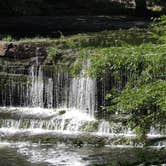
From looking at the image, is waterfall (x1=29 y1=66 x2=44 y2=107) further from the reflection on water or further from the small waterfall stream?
the reflection on water

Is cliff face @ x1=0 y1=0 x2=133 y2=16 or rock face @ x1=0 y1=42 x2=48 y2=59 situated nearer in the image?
rock face @ x1=0 y1=42 x2=48 y2=59

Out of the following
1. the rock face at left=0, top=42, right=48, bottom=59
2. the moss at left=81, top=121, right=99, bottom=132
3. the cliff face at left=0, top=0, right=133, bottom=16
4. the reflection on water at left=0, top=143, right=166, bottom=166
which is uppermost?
the cliff face at left=0, top=0, right=133, bottom=16

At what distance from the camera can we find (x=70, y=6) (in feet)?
110

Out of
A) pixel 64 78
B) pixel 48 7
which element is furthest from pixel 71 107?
pixel 48 7

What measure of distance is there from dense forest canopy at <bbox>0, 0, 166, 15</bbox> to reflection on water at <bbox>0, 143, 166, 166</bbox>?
15.0 metres

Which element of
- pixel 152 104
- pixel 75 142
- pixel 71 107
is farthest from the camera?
pixel 71 107

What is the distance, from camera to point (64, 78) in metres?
19.3

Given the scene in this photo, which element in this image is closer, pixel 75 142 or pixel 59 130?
pixel 75 142

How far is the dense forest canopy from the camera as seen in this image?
96.9 ft

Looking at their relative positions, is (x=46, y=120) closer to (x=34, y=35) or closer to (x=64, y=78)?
(x=64, y=78)

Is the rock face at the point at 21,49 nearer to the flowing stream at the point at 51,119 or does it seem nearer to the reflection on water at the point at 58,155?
the flowing stream at the point at 51,119

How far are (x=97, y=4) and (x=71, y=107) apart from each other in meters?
15.9

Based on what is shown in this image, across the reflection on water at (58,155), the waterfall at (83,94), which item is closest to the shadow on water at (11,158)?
the reflection on water at (58,155)

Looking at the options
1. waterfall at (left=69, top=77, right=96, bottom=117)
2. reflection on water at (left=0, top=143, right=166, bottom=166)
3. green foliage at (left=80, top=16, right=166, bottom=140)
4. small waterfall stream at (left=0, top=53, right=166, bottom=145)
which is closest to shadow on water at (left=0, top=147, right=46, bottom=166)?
reflection on water at (left=0, top=143, right=166, bottom=166)
